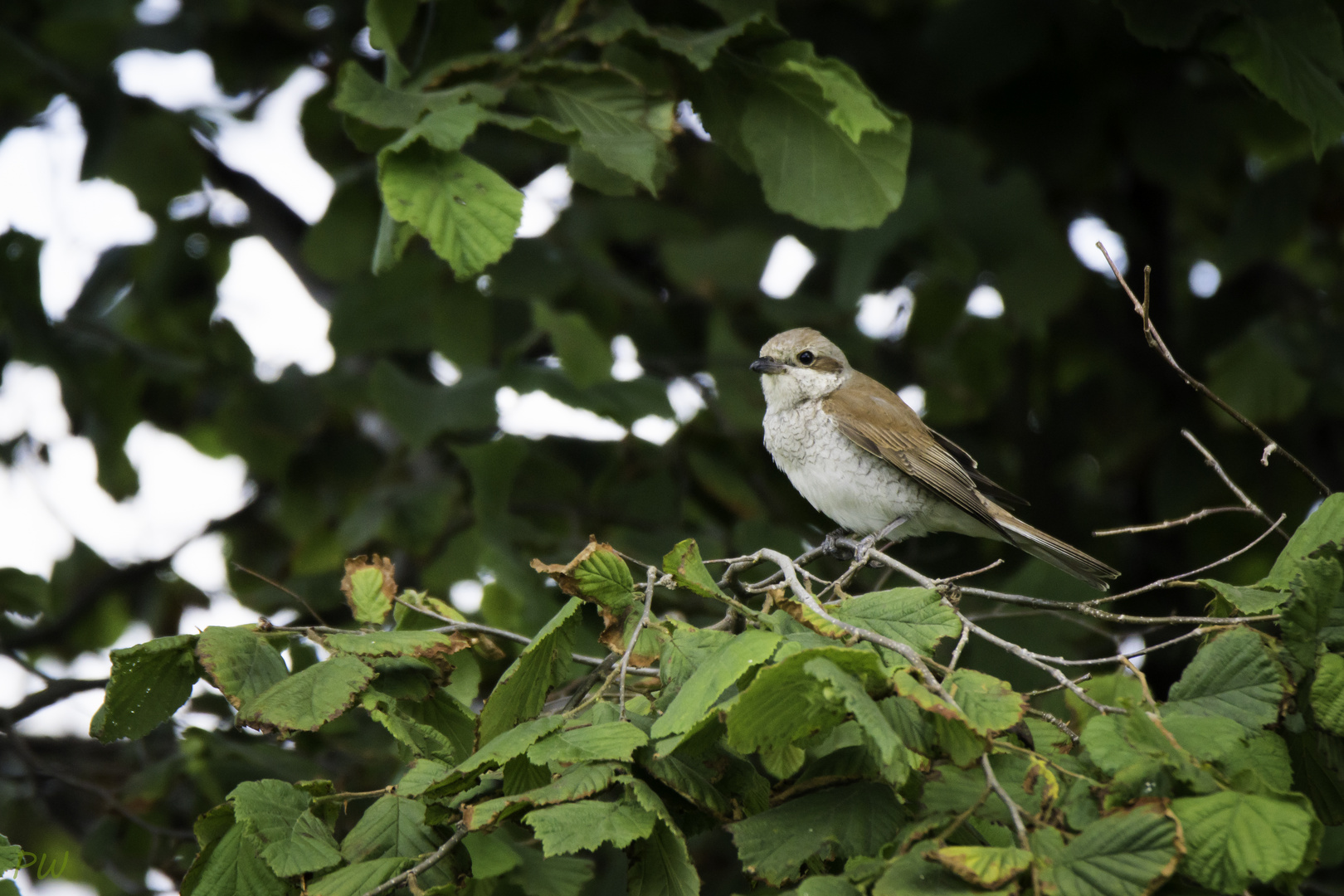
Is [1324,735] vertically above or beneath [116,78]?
above

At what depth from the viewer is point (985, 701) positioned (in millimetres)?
1834

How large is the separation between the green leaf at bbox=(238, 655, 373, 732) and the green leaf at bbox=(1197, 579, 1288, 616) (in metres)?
1.71

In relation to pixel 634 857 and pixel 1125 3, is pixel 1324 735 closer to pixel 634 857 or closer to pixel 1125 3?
pixel 634 857

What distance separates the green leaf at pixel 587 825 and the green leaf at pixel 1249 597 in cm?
118

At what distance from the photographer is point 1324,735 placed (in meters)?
1.95

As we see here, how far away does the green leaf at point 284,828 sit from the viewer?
2.00 m

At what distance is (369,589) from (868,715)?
138cm

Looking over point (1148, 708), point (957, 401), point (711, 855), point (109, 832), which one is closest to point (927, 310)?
point (957, 401)

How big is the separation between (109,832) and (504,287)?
8.50 ft

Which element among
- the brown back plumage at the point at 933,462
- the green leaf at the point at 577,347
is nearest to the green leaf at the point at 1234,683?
the brown back plumage at the point at 933,462

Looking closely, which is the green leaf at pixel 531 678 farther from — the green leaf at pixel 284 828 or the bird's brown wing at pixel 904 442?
the bird's brown wing at pixel 904 442

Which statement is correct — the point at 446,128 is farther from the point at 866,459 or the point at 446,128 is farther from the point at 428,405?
the point at 866,459

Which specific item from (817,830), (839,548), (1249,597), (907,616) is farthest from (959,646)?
(839,548)

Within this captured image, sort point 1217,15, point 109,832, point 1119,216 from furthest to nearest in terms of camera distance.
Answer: point 1119,216 → point 109,832 → point 1217,15
